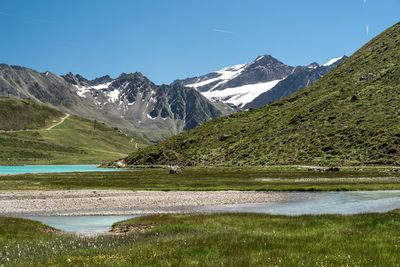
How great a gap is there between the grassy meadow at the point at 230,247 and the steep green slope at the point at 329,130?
329 feet

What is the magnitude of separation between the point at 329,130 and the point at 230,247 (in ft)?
452

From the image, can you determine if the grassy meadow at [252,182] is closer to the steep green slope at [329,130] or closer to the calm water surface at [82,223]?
the steep green slope at [329,130]

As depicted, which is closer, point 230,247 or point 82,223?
point 230,247

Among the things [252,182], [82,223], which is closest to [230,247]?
[82,223]

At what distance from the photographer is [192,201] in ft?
161

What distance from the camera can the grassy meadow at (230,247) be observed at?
41.0 feet

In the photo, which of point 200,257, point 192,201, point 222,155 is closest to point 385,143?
point 222,155

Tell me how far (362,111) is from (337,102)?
18001 millimetres

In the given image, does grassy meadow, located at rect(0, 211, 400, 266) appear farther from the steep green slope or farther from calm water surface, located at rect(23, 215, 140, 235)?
the steep green slope

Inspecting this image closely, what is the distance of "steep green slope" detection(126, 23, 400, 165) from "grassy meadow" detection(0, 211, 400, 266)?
100 meters

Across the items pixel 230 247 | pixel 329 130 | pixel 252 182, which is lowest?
pixel 252 182

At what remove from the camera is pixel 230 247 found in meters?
15.6

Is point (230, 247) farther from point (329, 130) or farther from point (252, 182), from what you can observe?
point (329, 130)

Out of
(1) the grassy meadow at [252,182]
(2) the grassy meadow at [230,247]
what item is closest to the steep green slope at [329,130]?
(1) the grassy meadow at [252,182]
